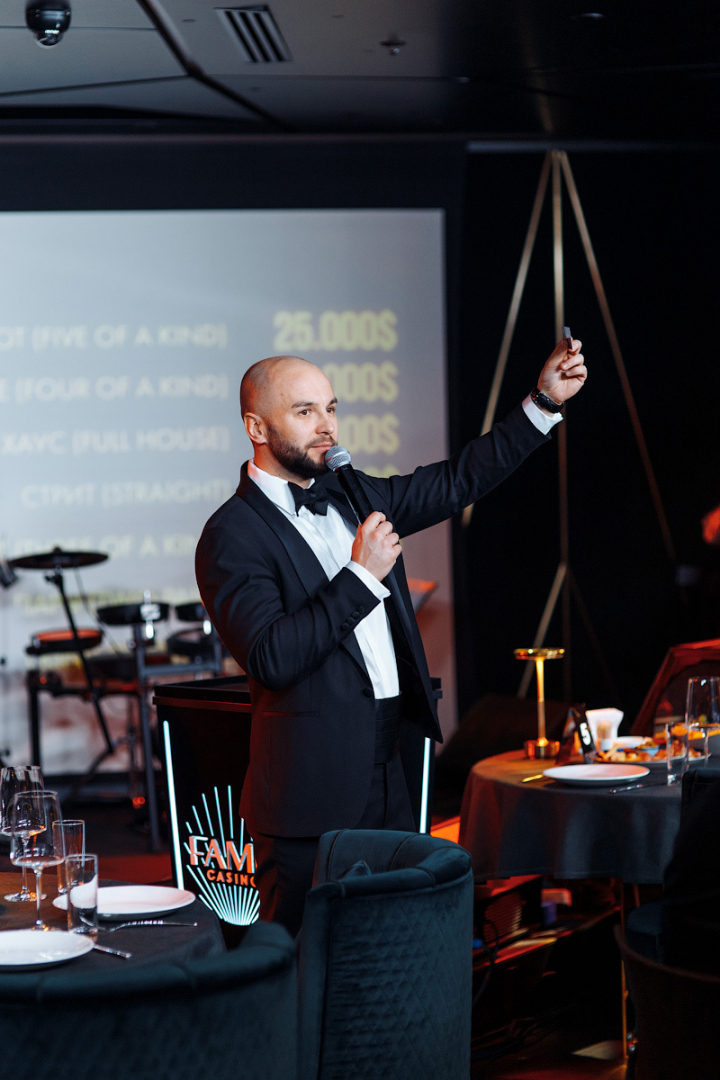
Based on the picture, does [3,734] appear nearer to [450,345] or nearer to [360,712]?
[450,345]

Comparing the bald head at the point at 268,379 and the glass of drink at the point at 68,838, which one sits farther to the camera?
the bald head at the point at 268,379

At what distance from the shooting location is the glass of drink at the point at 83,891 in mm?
1729

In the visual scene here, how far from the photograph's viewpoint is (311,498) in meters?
2.41

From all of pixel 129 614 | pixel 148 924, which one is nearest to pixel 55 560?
pixel 129 614

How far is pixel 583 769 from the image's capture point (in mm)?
2977

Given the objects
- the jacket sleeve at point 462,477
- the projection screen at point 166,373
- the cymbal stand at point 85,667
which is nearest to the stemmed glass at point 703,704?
the jacket sleeve at point 462,477

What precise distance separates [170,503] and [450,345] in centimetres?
187

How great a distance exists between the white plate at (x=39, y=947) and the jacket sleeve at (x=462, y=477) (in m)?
1.21

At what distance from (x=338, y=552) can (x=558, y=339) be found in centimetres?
478

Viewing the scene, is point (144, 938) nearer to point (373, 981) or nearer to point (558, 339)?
point (373, 981)

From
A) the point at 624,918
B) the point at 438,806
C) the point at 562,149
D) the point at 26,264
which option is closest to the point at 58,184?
the point at 26,264

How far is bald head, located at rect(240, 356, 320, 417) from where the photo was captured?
2369 mm

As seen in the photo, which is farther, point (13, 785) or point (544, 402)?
point (544, 402)

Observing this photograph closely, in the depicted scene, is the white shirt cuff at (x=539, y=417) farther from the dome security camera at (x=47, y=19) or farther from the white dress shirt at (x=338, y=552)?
the dome security camera at (x=47, y=19)
